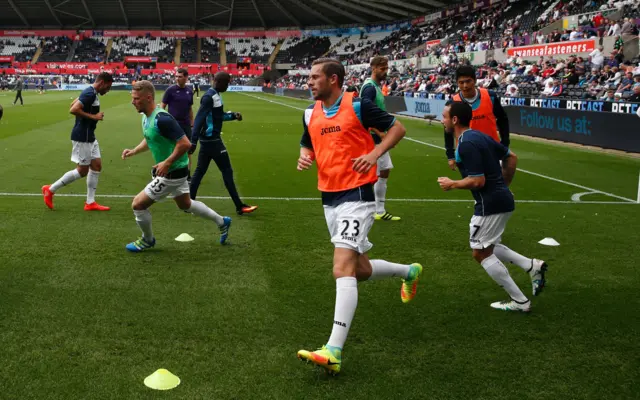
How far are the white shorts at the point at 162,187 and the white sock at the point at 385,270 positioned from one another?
3011 millimetres

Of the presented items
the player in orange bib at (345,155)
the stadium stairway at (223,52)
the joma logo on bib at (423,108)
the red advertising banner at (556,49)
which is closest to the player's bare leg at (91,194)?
the player in orange bib at (345,155)

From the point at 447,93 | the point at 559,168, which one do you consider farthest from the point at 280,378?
the point at 447,93

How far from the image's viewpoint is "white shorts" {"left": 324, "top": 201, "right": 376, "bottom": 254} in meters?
4.65

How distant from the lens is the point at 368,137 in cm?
488

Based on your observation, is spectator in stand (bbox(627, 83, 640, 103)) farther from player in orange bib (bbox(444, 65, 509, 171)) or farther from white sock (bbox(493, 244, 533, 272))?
white sock (bbox(493, 244, 533, 272))

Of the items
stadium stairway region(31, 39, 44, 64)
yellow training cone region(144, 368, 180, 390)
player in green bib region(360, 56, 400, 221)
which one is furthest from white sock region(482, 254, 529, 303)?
stadium stairway region(31, 39, 44, 64)

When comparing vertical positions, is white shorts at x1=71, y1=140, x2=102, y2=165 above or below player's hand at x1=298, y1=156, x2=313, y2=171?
below

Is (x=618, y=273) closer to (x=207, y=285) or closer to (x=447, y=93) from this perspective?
(x=207, y=285)

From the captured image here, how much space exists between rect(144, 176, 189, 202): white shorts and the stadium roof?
80.1m

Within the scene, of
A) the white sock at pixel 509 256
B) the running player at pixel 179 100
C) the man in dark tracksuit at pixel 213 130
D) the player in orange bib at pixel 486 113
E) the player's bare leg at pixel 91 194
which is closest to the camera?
the white sock at pixel 509 256

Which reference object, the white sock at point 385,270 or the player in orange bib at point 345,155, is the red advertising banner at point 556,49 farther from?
the player in orange bib at point 345,155

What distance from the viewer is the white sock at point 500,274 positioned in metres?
5.52

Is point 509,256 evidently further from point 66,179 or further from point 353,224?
point 66,179

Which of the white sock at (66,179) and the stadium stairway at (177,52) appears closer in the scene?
the white sock at (66,179)
